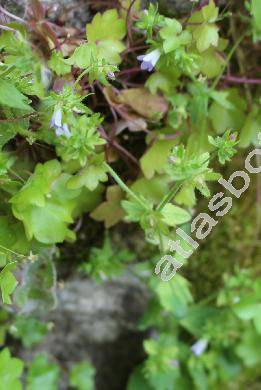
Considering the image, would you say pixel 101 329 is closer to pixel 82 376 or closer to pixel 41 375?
pixel 82 376

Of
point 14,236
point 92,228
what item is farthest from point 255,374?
point 14,236

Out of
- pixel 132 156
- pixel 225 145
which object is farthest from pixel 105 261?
pixel 225 145

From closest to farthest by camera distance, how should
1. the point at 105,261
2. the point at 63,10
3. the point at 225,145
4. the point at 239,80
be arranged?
the point at 225,145 < the point at 63,10 < the point at 239,80 < the point at 105,261

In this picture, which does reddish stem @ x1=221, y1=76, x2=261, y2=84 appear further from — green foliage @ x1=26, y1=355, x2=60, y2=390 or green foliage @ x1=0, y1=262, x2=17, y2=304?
green foliage @ x1=26, y1=355, x2=60, y2=390

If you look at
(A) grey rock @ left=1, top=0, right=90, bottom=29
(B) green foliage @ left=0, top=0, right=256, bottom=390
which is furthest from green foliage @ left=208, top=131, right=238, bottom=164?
(A) grey rock @ left=1, top=0, right=90, bottom=29

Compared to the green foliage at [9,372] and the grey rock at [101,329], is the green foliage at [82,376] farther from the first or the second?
the green foliage at [9,372]

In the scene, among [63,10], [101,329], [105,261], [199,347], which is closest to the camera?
[63,10]
